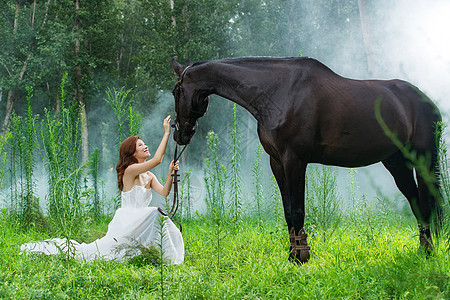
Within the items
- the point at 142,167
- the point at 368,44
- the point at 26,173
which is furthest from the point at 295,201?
the point at 368,44

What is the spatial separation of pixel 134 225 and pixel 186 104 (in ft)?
4.36

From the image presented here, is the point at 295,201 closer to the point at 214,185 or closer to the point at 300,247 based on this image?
the point at 300,247

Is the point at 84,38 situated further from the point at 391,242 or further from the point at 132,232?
the point at 391,242

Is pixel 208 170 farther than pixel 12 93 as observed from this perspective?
No

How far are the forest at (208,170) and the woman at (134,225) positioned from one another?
0.16 metres

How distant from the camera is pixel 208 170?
5.93 meters

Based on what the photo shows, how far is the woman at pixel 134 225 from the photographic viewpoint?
380cm

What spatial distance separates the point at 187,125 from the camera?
345cm

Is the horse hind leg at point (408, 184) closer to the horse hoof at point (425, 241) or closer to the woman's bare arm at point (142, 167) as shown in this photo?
the horse hoof at point (425, 241)

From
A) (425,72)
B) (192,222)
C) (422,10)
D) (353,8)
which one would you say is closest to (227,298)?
(192,222)

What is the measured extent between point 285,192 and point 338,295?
2.80 feet

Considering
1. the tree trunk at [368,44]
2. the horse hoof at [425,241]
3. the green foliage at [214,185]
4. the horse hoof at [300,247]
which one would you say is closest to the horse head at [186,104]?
the green foliage at [214,185]

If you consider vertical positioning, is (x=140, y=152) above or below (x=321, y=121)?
below

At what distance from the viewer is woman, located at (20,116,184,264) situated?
3.80 meters
